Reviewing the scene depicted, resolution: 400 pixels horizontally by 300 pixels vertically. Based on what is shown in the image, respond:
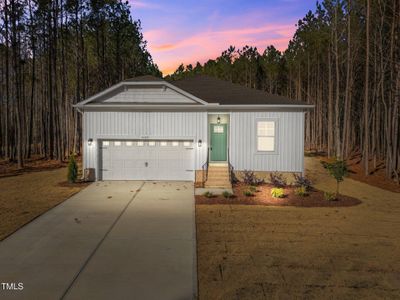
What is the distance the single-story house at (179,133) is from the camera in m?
17.3

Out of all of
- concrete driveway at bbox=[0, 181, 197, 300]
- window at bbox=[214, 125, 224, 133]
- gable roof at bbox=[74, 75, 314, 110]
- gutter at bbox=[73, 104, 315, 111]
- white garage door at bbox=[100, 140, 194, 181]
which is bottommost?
concrete driveway at bbox=[0, 181, 197, 300]

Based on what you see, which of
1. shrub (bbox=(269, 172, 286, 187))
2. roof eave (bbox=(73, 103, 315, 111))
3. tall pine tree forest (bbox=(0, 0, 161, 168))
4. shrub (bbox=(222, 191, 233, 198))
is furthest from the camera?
tall pine tree forest (bbox=(0, 0, 161, 168))

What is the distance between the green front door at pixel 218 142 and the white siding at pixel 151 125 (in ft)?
2.17

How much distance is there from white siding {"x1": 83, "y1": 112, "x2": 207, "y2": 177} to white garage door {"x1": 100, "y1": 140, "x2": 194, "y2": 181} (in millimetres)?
406

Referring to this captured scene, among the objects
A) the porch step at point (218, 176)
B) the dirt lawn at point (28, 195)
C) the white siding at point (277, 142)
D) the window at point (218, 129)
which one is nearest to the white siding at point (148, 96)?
Answer: the window at point (218, 129)

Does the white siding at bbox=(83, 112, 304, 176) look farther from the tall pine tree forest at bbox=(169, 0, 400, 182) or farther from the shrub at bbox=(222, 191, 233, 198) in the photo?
the tall pine tree forest at bbox=(169, 0, 400, 182)

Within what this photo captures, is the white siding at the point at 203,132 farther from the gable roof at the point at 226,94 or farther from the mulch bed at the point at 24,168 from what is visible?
the mulch bed at the point at 24,168

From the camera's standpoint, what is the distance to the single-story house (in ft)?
56.7

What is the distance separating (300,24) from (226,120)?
34.3 m

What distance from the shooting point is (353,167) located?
25.1m

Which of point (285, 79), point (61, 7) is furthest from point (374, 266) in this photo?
point (285, 79)

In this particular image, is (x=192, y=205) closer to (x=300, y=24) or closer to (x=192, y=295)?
(x=192, y=295)

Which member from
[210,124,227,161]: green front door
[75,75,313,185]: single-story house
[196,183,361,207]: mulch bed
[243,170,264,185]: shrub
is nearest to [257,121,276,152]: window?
[75,75,313,185]: single-story house

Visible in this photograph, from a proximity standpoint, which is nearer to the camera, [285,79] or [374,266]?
[374,266]
